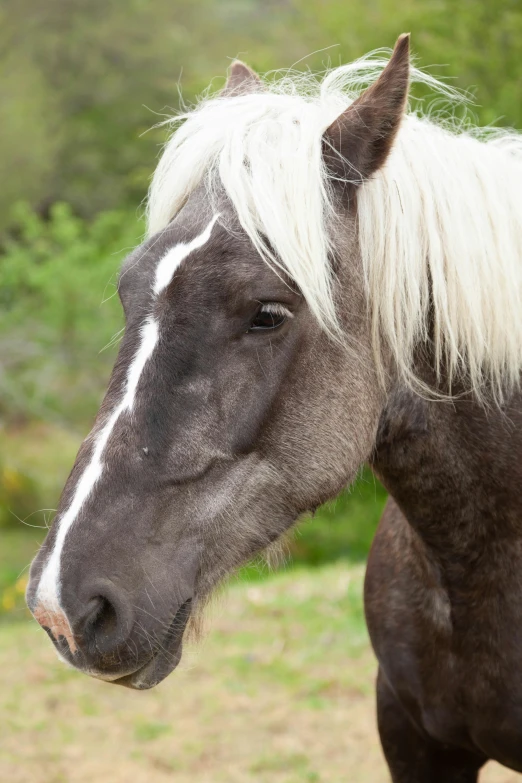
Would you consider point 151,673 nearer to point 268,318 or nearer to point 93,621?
point 93,621

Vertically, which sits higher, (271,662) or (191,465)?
(191,465)

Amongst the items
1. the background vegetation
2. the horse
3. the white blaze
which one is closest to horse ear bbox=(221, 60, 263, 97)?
the horse

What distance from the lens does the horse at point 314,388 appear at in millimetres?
1897

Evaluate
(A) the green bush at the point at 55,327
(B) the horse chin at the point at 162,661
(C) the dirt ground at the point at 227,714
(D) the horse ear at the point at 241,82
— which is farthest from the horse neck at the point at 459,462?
(A) the green bush at the point at 55,327

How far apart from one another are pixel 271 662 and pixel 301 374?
425 cm

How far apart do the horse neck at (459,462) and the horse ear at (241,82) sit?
3.45ft

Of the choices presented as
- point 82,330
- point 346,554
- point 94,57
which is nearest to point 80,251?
point 82,330

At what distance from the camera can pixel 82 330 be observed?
14.8m

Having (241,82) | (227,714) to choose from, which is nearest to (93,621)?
(241,82)

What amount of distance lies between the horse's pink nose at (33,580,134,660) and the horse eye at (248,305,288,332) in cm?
Answer: 64

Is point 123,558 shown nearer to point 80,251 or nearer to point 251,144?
point 251,144

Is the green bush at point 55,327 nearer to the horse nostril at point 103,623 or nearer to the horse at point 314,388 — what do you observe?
the horse at point 314,388

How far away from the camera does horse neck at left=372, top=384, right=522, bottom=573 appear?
87.9 inches

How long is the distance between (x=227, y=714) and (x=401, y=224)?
3846 mm
